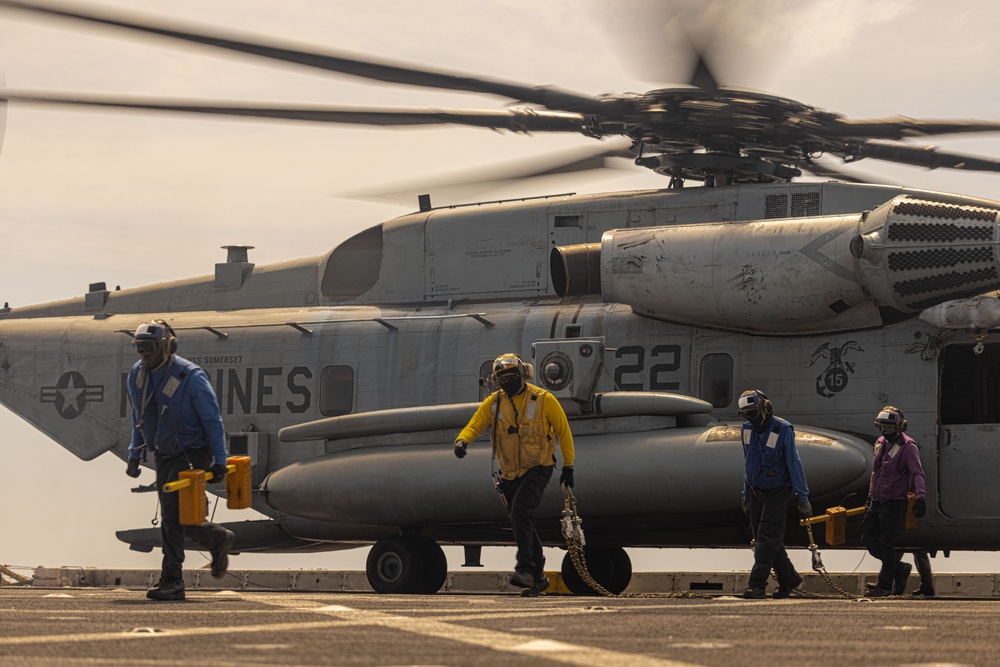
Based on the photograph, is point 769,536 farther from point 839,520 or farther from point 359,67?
point 359,67

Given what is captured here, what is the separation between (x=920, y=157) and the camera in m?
14.2

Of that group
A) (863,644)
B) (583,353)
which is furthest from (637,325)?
(863,644)

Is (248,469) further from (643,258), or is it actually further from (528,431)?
(643,258)

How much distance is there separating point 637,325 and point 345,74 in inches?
165

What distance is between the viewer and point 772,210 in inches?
558

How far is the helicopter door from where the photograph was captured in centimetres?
1297

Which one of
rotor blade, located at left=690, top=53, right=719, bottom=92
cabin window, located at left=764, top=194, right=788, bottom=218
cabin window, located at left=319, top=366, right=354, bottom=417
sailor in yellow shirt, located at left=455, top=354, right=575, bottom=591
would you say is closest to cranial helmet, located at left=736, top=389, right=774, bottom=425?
sailor in yellow shirt, located at left=455, top=354, right=575, bottom=591

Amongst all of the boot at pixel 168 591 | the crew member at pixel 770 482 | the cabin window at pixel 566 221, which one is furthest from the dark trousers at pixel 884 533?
the boot at pixel 168 591

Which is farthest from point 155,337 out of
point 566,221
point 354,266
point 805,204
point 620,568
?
point 620,568

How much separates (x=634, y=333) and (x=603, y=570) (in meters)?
2.61

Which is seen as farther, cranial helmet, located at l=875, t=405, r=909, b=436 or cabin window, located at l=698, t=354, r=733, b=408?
cabin window, located at l=698, t=354, r=733, b=408

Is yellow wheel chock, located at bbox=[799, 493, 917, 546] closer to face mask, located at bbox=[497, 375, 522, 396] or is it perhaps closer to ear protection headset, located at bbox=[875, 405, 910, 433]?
ear protection headset, located at bbox=[875, 405, 910, 433]

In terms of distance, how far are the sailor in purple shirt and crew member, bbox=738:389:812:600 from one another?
143 cm

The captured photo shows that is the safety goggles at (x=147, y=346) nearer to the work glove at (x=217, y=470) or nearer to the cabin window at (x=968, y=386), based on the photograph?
the work glove at (x=217, y=470)
